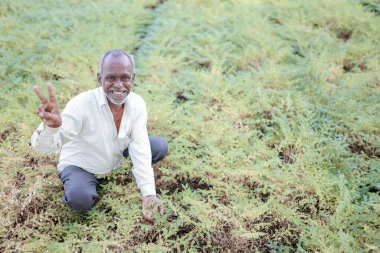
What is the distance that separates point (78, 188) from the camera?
2.84m

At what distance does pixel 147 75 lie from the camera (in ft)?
16.3

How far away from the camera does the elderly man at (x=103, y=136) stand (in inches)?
111

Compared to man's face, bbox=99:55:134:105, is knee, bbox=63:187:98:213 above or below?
below

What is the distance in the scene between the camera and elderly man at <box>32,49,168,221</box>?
111 inches

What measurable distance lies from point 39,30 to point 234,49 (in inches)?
118

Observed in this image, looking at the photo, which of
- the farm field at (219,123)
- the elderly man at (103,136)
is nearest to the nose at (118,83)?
the elderly man at (103,136)

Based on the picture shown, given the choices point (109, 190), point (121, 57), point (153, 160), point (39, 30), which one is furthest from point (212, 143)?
point (39, 30)

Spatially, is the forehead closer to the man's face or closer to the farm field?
the man's face

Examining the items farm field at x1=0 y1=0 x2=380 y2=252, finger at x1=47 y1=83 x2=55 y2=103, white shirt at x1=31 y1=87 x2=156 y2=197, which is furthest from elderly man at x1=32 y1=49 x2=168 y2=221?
finger at x1=47 y1=83 x2=55 y2=103

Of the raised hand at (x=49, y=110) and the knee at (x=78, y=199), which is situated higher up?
the raised hand at (x=49, y=110)

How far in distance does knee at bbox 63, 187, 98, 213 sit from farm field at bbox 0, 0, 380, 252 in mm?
127

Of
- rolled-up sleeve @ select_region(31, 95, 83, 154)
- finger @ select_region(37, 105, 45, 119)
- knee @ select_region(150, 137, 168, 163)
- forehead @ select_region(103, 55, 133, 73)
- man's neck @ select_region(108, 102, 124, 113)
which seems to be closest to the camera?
finger @ select_region(37, 105, 45, 119)

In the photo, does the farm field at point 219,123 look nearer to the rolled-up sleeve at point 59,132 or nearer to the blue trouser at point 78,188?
the blue trouser at point 78,188

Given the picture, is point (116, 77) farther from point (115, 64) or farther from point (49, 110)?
point (49, 110)
